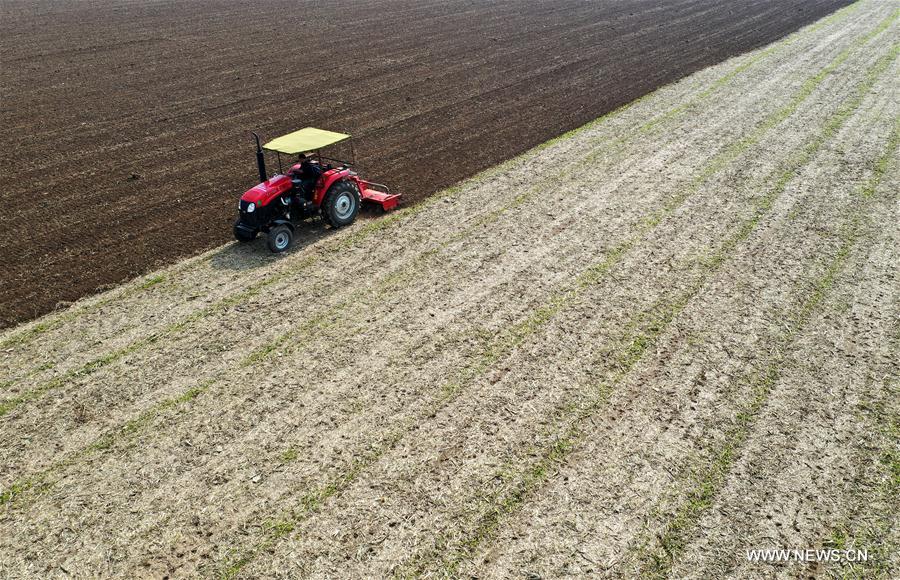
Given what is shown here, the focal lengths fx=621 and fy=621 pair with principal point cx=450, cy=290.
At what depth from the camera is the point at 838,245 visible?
12.0 meters

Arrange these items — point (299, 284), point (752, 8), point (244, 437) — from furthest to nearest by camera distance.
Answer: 1. point (752, 8)
2. point (299, 284)
3. point (244, 437)

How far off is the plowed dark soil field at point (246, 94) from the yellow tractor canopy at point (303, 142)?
7.67 ft

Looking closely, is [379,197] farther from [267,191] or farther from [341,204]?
[267,191]

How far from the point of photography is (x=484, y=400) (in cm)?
830

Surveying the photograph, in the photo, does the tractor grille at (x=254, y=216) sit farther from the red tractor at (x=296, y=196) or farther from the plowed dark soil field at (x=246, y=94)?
the plowed dark soil field at (x=246, y=94)

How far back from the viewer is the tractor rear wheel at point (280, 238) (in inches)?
463

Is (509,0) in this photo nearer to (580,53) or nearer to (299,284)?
(580,53)

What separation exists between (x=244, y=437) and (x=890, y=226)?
12977 millimetres

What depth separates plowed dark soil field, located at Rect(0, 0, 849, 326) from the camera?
43.5ft

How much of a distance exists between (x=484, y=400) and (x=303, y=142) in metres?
6.62

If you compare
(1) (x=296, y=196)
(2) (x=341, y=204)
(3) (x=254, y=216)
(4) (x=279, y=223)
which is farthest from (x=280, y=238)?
(2) (x=341, y=204)

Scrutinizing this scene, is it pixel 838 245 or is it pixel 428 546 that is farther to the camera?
pixel 838 245

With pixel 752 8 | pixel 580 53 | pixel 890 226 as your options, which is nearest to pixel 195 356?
pixel 890 226

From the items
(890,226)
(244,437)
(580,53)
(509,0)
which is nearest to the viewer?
(244,437)
